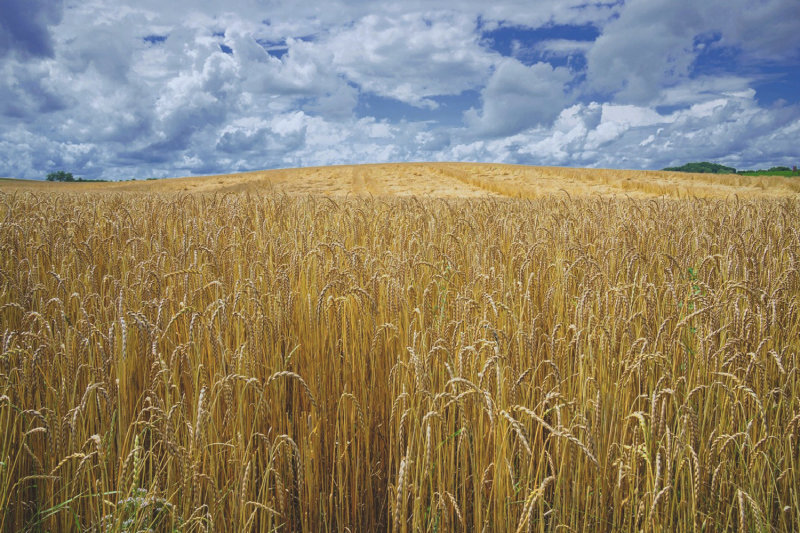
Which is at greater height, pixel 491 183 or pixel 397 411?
pixel 491 183

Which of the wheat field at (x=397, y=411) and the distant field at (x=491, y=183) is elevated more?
the distant field at (x=491, y=183)

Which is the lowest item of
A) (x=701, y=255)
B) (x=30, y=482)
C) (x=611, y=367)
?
(x=30, y=482)

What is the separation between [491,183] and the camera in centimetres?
2148

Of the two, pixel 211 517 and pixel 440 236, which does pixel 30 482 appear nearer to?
pixel 211 517

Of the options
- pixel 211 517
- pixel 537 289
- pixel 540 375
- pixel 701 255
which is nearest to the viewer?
pixel 211 517

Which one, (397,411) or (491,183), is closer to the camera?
(397,411)

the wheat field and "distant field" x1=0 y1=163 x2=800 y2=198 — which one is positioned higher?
"distant field" x1=0 y1=163 x2=800 y2=198

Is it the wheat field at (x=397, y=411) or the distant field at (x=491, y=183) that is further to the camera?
the distant field at (x=491, y=183)

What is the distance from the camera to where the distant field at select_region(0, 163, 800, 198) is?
1631cm

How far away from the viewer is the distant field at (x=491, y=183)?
16.3 metres

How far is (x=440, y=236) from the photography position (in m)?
4.58

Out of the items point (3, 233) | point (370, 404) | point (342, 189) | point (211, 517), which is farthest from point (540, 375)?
point (342, 189)

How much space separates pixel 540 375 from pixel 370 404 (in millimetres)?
797

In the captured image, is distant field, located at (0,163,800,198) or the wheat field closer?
the wheat field
